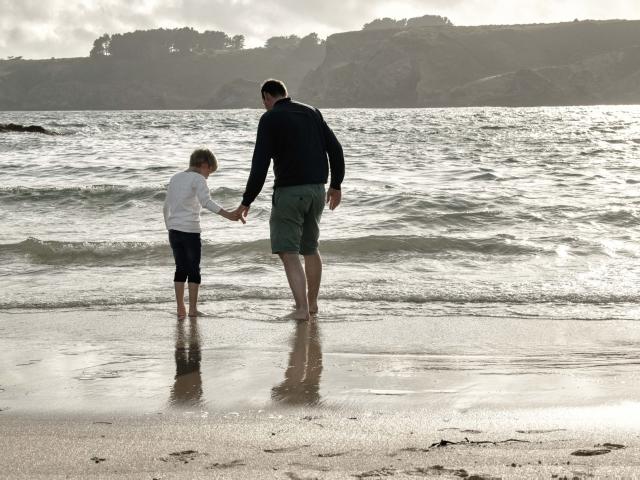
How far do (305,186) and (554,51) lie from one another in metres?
186

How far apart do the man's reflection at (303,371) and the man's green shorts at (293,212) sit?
67 cm

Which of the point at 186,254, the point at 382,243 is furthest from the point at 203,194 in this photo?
the point at 382,243

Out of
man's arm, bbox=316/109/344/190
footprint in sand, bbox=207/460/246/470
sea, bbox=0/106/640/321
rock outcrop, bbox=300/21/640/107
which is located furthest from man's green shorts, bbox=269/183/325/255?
rock outcrop, bbox=300/21/640/107

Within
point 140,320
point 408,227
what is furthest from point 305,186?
point 408,227

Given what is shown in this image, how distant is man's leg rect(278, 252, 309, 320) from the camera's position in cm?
630

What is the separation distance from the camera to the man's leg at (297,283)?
20.7 feet

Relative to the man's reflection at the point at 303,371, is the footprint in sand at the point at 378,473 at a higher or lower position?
higher

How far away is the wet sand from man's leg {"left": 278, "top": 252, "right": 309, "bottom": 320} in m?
0.18

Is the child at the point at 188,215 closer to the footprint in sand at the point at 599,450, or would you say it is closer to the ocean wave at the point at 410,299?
the ocean wave at the point at 410,299

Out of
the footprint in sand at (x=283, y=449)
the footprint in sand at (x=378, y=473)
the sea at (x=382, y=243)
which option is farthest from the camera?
the sea at (x=382, y=243)

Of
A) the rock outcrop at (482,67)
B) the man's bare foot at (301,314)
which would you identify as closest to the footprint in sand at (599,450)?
the man's bare foot at (301,314)

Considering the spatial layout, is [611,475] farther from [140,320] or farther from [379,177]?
[379,177]

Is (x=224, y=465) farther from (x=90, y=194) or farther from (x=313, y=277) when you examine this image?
(x=90, y=194)

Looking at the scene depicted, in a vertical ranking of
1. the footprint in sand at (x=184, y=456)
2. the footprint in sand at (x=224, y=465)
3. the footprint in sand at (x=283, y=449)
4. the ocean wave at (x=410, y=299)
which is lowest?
the ocean wave at (x=410, y=299)
